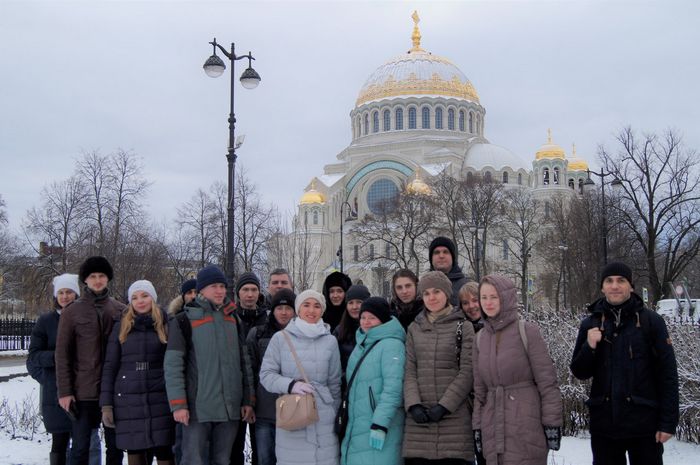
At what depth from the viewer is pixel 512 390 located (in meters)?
4.51

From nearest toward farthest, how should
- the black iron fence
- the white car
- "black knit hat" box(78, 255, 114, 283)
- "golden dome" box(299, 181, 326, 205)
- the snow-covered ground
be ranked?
"black knit hat" box(78, 255, 114, 283) → the snow-covered ground → the white car → the black iron fence → "golden dome" box(299, 181, 326, 205)

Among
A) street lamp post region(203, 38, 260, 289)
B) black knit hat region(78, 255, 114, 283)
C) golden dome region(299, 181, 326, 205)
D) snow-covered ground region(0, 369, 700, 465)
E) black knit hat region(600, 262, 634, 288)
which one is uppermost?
golden dome region(299, 181, 326, 205)

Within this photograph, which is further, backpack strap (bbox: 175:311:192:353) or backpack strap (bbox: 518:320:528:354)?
backpack strap (bbox: 175:311:192:353)

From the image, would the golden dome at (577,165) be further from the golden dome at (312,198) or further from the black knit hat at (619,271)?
the black knit hat at (619,271)

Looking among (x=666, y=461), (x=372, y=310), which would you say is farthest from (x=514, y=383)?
(x=666, y=461)

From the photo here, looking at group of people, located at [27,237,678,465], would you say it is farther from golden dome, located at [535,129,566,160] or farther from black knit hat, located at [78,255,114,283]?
golden dome, located at [535,129,566,160]

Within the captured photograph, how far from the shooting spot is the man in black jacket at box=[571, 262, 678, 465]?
451 centimetres

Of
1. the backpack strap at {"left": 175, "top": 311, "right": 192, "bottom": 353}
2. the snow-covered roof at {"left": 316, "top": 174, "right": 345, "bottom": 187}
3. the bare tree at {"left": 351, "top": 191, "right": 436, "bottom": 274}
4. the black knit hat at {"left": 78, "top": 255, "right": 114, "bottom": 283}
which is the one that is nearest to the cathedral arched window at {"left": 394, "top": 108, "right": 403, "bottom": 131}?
the snow-covered roof at {"left": 316, "top": 174, "right": 345, "bottom": 187}

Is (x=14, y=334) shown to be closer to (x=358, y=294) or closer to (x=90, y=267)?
(x=90, y=267)

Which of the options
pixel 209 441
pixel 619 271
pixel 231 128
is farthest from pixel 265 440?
pixel 231 128

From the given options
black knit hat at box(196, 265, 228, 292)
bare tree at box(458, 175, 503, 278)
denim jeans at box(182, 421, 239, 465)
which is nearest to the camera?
denim jeans at box(182, 421, 239, 465)

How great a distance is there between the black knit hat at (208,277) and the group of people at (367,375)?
0.02 m

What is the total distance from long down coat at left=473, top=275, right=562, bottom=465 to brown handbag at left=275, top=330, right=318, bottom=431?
1.14 metres

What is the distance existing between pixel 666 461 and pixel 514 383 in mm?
3655
